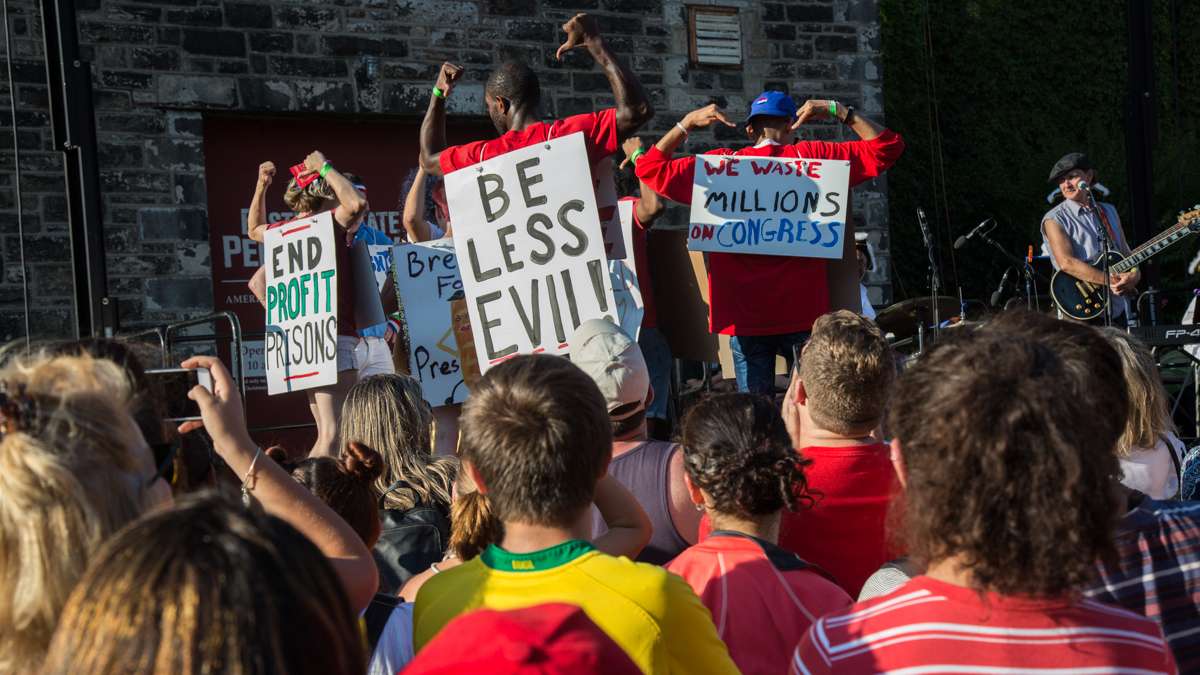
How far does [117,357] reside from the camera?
2.35 m

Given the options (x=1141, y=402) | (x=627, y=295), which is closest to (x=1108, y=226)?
(x=627, y=295)

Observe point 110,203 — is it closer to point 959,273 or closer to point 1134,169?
point 1134,169

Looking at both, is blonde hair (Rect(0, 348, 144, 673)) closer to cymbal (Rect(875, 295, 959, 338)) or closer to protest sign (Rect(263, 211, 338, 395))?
protest sign (Rect(263, 211, 338, 395))

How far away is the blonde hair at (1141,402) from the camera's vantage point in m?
3.34

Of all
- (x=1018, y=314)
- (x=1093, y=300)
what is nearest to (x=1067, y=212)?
(x=1093, y=300)

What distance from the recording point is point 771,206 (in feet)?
21.6

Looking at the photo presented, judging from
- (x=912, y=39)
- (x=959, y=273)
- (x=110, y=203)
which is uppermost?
(x=912, y=39)

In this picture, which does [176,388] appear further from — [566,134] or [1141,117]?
[1141,117]

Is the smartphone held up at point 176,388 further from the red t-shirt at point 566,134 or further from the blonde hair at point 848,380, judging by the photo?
the red t-shirt at point 566,134

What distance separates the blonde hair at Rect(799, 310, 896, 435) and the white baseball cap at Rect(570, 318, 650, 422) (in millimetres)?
435

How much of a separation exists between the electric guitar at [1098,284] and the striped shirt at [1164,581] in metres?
7.14

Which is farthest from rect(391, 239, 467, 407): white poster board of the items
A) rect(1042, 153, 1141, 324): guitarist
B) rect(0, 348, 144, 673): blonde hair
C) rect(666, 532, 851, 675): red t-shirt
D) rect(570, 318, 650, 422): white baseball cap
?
rect(0, 348, 144, 673): blonde hair

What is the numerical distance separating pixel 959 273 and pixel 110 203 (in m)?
11.0

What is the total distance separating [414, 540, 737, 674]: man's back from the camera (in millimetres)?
2049
